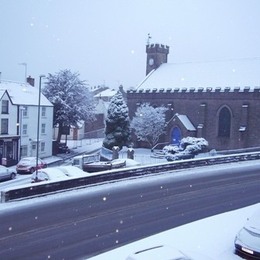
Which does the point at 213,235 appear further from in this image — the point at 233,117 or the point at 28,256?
the point at 233,117

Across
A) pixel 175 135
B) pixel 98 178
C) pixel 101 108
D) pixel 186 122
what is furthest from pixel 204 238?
pixel 101 108

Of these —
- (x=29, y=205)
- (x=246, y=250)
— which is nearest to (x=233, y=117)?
(x=29, y=205)

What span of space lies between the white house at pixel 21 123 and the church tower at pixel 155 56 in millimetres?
17800

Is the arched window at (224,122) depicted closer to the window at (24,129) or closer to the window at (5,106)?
the window at (24,129)

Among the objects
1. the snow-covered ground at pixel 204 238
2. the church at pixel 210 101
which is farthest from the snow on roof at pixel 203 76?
the snow-covered ground at pixel 204 238

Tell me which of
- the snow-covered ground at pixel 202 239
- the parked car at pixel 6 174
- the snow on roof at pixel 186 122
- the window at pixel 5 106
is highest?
the window at pixel 5 106

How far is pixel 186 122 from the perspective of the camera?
174ft

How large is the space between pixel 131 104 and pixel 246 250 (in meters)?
47.9

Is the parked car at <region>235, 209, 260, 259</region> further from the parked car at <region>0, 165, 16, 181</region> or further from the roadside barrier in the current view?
the parked car at <region>0, 165, 16, 181</region>

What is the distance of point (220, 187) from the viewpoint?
75.9 feet

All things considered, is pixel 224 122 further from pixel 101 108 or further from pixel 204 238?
pixel 204 238

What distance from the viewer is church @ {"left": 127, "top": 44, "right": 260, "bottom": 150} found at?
4916 cm

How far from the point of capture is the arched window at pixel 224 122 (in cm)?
5138

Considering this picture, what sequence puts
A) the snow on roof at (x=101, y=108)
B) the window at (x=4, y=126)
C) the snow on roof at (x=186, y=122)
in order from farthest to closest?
the snow on roof at (x=101, y=108), the snow on roof at (x=186, y=122), the window at (x=4, y=126)
